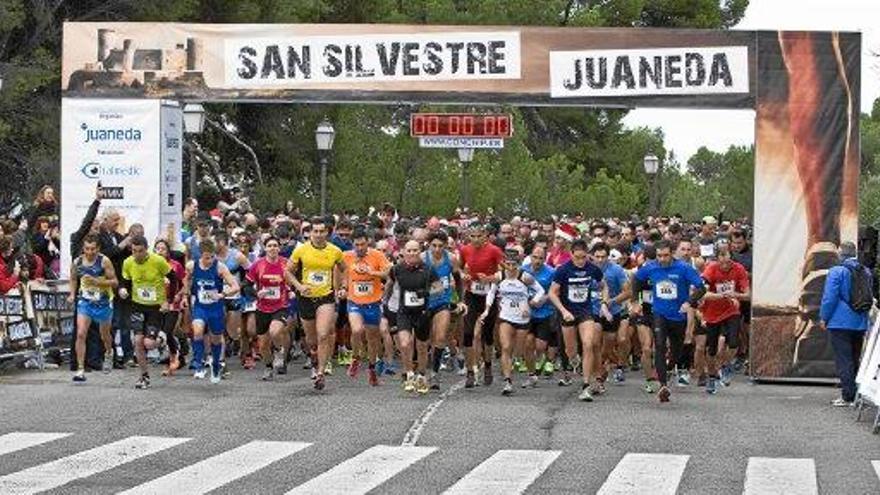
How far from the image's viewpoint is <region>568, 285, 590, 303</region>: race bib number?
20.7 metres

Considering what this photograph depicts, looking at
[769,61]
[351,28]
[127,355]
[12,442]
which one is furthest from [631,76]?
[12,442]

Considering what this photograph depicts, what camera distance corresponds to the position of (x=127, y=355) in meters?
23.8

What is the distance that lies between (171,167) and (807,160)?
28.6ft

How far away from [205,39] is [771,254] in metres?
8.08

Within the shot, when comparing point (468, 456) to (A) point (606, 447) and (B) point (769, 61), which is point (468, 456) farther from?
(B) point (769, 61)

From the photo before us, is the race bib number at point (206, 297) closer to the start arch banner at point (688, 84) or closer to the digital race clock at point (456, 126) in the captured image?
the start arch banner at point (688, 84)

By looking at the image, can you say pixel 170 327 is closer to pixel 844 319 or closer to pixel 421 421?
pixel 421 421

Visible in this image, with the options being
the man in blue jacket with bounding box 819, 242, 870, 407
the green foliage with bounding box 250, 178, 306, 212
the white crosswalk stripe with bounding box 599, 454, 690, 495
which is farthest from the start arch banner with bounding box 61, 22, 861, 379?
the green foliage with bounding box 250, 178, 306, 212

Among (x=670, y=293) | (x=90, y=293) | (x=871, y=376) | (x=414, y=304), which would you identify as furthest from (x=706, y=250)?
(x=90, y=293)

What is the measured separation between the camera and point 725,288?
22625 mm

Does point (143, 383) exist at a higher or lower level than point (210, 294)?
lower

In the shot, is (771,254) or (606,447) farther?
(771,254)

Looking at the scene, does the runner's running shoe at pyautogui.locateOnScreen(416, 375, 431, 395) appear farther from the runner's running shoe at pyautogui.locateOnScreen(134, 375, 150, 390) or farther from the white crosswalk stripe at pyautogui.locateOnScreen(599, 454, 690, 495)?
the white crosswalk stripe at pyautogui.locateOnScreen(599, 454, 690, 495)

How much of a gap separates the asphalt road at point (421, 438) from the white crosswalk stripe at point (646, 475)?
0.06ft
